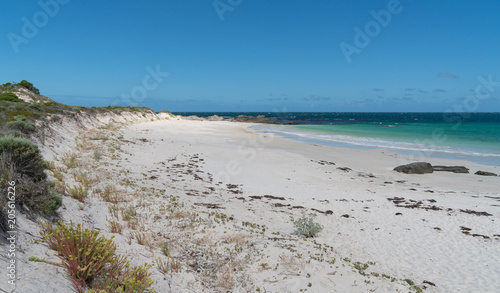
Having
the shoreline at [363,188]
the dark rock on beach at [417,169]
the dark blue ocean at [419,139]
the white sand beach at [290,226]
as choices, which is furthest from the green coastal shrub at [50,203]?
the dark blue ocean at [419,139]

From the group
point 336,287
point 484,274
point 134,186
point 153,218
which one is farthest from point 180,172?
point 484,274

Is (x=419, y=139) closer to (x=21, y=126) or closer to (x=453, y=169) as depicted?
(x=453, y=169)

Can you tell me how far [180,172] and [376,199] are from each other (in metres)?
10.4

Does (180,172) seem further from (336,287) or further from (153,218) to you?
(336,287)

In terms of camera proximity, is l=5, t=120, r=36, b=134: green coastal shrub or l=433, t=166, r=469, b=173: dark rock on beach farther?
l=433, t=166, r=469, b=173: dark rock on beach

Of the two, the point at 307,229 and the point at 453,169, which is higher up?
the point at 453,169

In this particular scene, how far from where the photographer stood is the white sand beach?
18.6 feet

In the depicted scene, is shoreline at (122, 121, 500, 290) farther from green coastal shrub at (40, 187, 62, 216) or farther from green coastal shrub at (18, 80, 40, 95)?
green coastal shrub at (18, 80, 40, 95)

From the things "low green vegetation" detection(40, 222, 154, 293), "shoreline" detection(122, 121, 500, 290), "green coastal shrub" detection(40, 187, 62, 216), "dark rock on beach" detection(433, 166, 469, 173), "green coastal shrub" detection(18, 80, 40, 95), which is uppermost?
"green coastal shrub" detection(18, 80, 40, 95)

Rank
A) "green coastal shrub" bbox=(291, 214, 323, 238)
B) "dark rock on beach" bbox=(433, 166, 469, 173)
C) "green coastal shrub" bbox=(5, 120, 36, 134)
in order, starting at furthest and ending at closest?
"dark rock on beach" bbox=(433, 166, 469, 173) → "green coastal shrub" bbox=(5, 120, 36, 134) → "green coastal shrub" bbox=(291, 214, 323, 238)

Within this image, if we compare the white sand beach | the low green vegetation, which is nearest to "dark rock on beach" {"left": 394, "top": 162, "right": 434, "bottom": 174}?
the white sand beach

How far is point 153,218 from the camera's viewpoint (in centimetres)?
766

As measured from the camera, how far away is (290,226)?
9047 mm

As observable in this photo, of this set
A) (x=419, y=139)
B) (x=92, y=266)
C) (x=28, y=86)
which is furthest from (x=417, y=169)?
(x=28, y=86)
